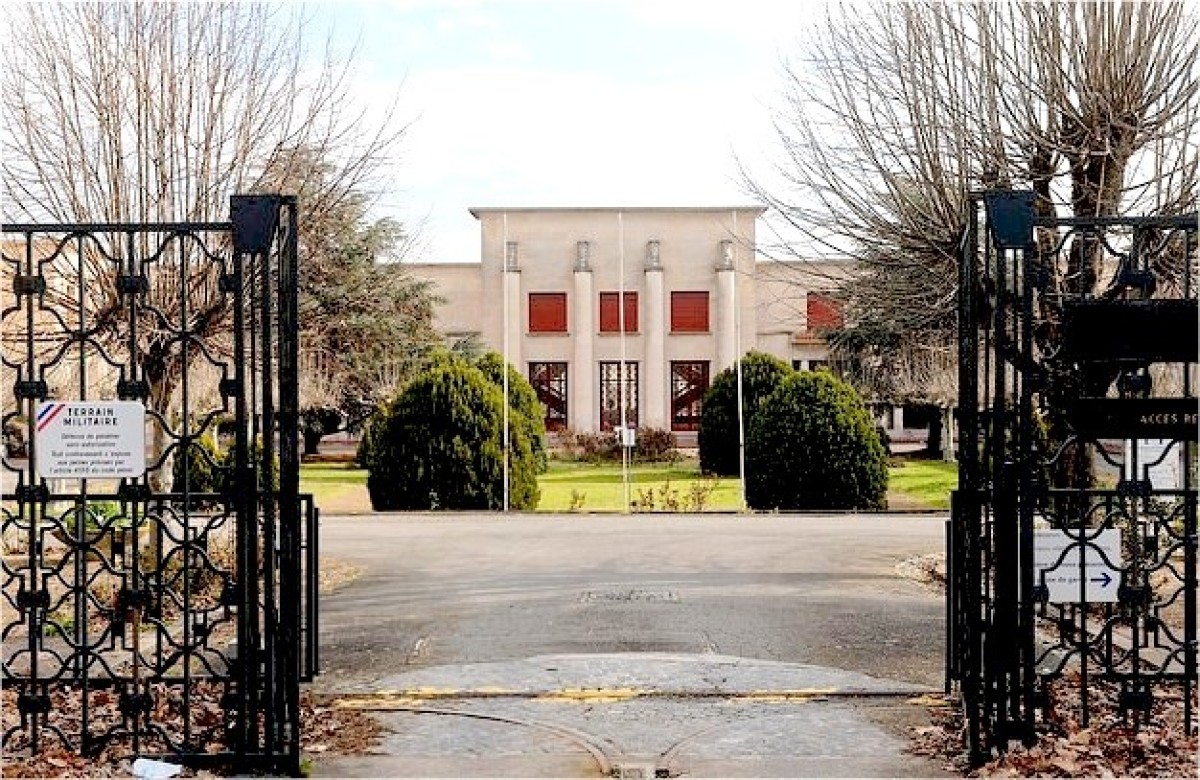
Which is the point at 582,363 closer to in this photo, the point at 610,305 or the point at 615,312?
the point at 615,312

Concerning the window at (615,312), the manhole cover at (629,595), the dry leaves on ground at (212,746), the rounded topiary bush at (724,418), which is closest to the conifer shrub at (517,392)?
the rounded topiary bush at (724,418)

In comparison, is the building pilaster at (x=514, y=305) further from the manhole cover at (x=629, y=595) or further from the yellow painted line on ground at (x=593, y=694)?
the yellow painted line on ground at (x=593, y=694)

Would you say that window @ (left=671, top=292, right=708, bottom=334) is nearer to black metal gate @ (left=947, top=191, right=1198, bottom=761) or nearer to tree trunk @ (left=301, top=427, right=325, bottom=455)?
tree trunk @ (left=301, top=427, right=325, bottom=455)

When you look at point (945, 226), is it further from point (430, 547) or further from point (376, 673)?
point (430, 547)

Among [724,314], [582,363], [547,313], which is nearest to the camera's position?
[724,314]

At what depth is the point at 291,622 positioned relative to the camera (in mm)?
6273

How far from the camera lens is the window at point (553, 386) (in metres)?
42.3

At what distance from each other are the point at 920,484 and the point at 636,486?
22.6 feet

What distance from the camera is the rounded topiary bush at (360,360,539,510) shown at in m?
23.1

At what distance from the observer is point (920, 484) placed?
103ft

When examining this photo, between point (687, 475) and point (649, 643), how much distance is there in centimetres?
2258

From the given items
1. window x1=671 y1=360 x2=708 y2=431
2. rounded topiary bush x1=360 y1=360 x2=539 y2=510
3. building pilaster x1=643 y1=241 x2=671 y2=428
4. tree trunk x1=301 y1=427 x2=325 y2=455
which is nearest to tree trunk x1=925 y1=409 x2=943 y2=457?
window x1=671 y1=360 x2=708 y2=431

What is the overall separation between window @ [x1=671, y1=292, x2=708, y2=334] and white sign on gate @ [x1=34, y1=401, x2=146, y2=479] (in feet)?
116

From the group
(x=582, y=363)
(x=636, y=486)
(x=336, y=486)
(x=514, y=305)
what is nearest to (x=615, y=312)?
(x=582, y=363)
